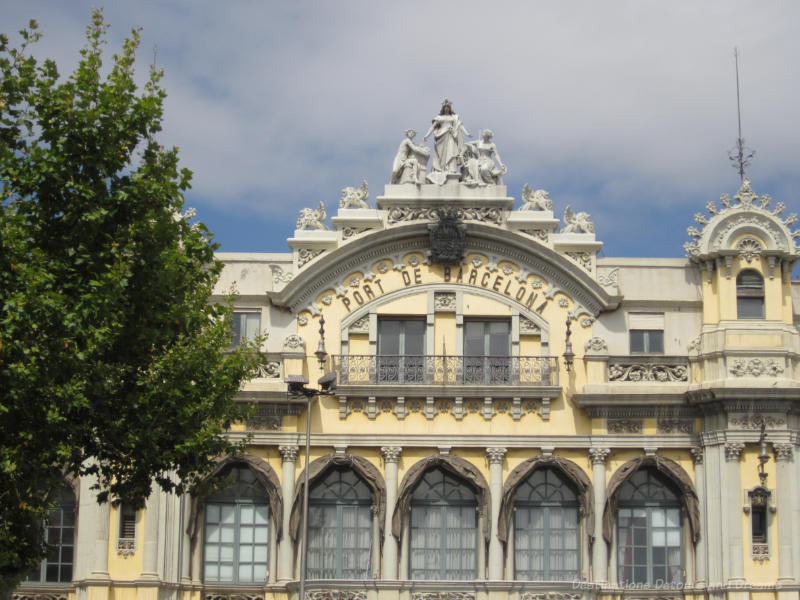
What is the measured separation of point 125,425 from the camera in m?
27.2

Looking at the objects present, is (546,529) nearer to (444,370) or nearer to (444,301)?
(444,370)

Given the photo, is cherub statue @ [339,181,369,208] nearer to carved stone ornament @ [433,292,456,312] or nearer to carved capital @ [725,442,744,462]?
carved stone ornament @ [433,292,456,312]

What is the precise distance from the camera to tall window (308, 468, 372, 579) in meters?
37.5

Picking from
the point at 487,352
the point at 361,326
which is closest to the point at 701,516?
the point at 487,352

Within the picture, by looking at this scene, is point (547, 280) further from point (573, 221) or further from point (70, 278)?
point (70, 278)

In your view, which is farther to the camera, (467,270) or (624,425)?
(467,270)

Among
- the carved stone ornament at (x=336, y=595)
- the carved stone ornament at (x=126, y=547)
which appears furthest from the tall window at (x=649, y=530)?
the carved stone ornament at (x=126, y=547)

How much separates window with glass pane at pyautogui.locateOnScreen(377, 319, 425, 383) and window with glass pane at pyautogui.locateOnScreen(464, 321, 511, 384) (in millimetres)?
1216

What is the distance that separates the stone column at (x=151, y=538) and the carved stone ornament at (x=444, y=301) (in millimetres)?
8690

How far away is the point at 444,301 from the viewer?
1542 inches

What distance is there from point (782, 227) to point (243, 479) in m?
15.5

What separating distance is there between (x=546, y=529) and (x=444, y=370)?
4.84 m

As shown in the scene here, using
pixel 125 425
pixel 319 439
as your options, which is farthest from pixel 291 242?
pixel 125 425

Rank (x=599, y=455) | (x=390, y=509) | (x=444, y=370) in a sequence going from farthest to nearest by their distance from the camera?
(x=444, y=370) → (x=599, y=455) → (x=390, y=509)
